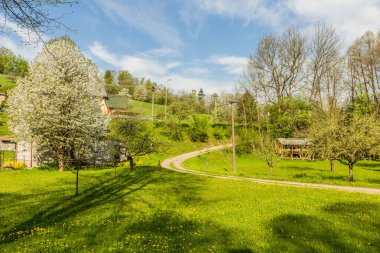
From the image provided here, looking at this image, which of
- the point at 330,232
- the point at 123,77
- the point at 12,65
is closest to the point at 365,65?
the point at 330,232

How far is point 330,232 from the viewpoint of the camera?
454 inches

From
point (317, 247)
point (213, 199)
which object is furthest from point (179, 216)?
point (317, 247)

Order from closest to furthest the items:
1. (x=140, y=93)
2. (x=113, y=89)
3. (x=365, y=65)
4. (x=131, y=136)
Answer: (x=131, y=136) < (x=365, y=65) < (x=140, y=93) < (x=113, y=89)

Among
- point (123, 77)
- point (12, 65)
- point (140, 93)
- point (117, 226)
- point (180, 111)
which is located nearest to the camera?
point (117, 226)

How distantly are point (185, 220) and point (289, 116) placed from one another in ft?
201

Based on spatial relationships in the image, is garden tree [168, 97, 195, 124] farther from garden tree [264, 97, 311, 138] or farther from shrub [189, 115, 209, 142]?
garden tree [264, 97, 311, 138]

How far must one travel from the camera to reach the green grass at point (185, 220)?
394 inches

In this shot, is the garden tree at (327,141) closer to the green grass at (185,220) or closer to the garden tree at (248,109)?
the green grass at (185,220)

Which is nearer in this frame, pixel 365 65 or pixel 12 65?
pixel 365 65

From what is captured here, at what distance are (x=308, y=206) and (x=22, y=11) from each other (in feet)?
55.1

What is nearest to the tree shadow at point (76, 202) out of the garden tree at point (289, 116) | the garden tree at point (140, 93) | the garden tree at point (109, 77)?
the garden tree at point (289, 116)

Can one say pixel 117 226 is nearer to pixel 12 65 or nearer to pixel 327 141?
pixel 327 141

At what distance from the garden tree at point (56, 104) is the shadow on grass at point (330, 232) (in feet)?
87.3

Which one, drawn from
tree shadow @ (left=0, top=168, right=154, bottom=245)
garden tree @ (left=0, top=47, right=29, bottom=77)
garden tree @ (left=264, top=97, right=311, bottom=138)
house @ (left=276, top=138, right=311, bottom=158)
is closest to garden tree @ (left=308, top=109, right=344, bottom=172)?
tree shadow @ (left=0, top=168, right=154, bottom=245)
